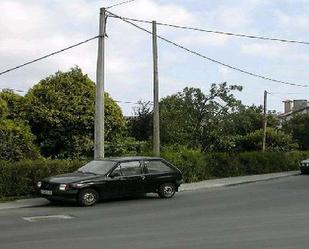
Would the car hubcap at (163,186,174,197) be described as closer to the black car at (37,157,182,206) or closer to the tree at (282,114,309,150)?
the black car at (37,157,182,206)

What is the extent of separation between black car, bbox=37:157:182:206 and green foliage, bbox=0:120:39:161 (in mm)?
4650

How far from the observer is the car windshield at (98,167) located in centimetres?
1736

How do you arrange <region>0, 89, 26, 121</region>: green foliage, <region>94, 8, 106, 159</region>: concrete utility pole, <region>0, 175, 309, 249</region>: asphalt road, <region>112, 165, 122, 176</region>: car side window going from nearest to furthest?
<region>0, 175, 309, 249</region>: asphalt road < <region>112, 165, 122, 176</region>: car side window < <region>94, 8, 106, 159</region>: concrete utility pole < <region>0, 89, 26, 121</region>: green foliage

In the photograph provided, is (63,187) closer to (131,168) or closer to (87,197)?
(87,197)

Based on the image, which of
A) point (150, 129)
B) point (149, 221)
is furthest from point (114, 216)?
point (150, 129)

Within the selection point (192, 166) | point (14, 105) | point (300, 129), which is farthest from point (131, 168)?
point (300, 129)

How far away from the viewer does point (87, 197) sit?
644 inches

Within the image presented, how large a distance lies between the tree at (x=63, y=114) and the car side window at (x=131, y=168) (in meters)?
7.68

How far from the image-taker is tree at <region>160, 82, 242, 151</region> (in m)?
33.8

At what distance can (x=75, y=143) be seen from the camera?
25406 millimetres

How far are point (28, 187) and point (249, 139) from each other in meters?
27.2

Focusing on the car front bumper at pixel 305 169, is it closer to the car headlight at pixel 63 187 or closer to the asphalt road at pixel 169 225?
the asphalt road at pixel 169 225

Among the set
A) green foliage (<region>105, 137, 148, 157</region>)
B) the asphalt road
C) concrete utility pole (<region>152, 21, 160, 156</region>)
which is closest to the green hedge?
concrete utility pole (<region>152, 21, 160, 156</region>)

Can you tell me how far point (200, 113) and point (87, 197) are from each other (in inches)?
759
